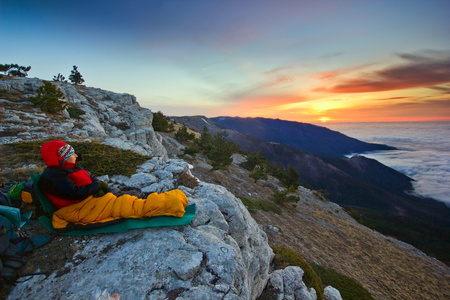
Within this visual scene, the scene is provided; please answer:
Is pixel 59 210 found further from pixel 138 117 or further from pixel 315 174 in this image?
pixel 315 174

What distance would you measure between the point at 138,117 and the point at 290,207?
97.8ft

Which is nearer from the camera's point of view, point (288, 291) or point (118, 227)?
point (118, 227)

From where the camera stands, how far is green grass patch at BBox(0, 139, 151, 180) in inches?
294

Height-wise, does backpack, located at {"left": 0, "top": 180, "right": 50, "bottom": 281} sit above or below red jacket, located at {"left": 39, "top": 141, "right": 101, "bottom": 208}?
below

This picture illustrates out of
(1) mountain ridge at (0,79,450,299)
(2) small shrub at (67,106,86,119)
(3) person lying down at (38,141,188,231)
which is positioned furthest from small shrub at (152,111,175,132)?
(3) person lying down at (38,141,188,231)

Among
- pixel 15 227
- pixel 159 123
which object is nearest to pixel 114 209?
pixel 15 227

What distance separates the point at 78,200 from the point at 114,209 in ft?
3.22

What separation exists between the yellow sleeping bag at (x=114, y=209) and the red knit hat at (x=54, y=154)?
1.13 metres

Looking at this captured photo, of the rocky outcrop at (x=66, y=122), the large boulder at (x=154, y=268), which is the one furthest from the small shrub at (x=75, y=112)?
the large boulder at (x=154, y=268)

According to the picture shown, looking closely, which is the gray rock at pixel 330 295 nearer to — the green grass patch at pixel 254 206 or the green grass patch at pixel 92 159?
the green grass patch at pixel 254 206

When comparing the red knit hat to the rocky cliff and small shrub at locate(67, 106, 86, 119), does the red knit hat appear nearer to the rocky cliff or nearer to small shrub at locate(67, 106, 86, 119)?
the rocky cliff

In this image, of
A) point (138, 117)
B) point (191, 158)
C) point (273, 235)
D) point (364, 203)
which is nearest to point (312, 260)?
point (273, 235)

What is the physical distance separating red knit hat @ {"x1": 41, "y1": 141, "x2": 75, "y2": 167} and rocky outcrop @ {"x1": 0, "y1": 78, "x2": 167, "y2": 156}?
8639mm

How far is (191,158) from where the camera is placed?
32.9 m
